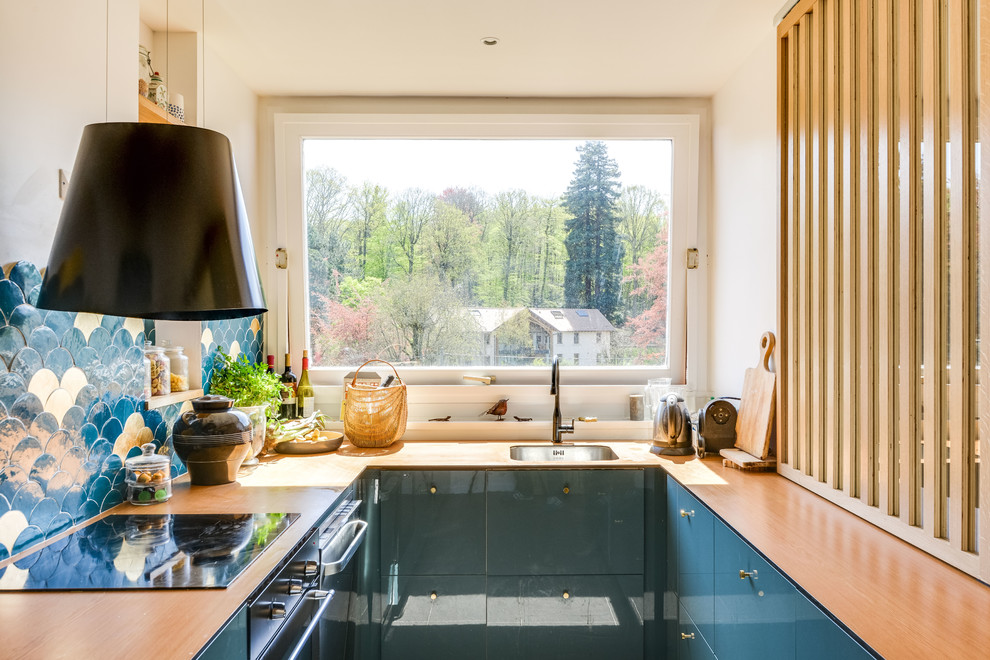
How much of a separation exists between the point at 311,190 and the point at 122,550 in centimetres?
213

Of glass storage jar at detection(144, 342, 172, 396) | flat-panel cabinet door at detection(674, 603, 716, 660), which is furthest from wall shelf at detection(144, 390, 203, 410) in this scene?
flat-panel cabinet door at detection(674, 603, 716, 660)

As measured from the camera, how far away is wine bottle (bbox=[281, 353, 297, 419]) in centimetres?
303

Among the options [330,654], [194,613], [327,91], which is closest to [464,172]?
[327,91]

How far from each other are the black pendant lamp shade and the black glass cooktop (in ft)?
1.79

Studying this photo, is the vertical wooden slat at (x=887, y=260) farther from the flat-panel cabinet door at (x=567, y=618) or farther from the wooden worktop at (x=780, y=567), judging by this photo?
the flat-panel cabinet door at (x=567, y=618)

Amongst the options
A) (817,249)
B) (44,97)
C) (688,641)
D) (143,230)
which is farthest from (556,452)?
(44,97)

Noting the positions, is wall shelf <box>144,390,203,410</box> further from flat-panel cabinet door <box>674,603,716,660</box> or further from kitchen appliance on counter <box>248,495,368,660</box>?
flat-panel cabinet door <box>674,603,716,660</box>

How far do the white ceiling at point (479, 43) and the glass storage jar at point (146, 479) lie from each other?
1.54 m

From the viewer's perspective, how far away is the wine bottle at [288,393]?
3.03m

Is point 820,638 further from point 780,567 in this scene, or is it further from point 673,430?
point 673,430

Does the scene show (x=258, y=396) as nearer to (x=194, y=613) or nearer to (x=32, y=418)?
(x=32, y=418)

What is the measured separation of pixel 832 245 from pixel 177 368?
2.20m

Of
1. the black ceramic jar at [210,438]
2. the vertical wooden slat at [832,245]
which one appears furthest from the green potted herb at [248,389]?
the vertical wooden slat at [832,245]

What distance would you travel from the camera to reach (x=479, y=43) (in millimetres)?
2557
